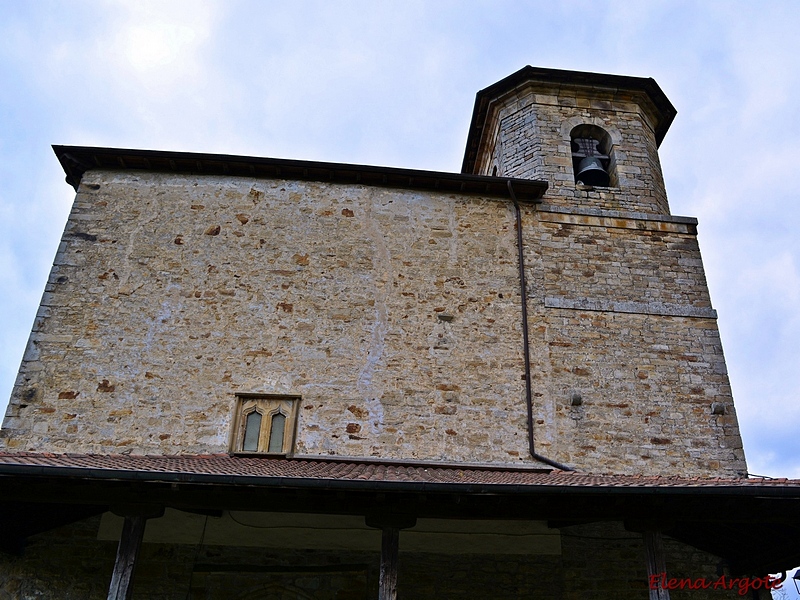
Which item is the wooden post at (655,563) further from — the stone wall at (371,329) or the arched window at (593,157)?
the arched window at (593,157)

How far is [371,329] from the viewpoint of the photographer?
28.2 feet

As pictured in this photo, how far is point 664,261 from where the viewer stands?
948 cm

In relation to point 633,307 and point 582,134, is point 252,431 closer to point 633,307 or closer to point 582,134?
point 633,307

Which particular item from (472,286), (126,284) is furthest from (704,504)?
(126,284)

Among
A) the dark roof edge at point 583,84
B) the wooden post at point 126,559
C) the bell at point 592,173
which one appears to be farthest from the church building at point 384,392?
the dark roof edge at point 583,84

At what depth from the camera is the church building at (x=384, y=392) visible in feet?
18.5

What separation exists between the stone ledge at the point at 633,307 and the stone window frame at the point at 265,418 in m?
3.60

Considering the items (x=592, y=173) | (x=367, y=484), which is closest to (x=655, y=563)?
(x=367, y=484)

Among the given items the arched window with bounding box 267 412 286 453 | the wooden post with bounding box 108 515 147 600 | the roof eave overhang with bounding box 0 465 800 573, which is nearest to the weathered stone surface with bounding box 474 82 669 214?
the arched window with bounding box 267 412 286 453

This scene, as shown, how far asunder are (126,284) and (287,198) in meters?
2.43

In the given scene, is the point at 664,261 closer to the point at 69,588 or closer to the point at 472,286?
the point at 472,286

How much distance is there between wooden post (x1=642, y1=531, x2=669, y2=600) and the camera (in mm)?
5492

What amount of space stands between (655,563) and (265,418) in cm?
442

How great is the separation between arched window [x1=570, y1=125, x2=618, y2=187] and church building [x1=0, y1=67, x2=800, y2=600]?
0.06m
